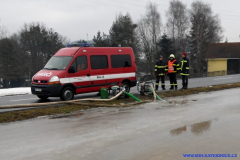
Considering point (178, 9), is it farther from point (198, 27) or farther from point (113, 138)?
point (113, 138)

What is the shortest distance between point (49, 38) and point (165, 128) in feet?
202

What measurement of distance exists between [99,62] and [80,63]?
3.68 feet

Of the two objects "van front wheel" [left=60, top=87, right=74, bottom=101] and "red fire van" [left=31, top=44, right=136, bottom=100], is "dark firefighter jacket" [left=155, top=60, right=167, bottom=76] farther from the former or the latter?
"van front wheel" [left=60, top=87, right=74, bottom=101]

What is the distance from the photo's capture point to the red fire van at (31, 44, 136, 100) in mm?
13086

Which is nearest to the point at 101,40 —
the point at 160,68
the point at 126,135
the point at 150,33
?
the point at 150,33

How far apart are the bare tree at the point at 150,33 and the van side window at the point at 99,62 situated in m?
52.3

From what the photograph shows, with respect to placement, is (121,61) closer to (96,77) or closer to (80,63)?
(96,77)

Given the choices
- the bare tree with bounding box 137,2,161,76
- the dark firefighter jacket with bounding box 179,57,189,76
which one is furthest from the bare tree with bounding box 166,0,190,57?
the dark firefighter jacket with bounding box 179,57,189,76

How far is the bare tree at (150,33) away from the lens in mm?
68875

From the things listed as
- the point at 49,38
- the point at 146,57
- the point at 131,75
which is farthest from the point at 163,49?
the point at 131,75

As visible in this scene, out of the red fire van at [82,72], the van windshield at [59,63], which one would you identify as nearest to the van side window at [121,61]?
the red fire van at [82,72]

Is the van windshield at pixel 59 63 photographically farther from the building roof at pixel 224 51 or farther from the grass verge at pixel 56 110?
the building roof at pixel 224 51

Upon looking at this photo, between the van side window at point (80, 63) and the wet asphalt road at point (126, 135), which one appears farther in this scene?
the van side window at point (80, 63)

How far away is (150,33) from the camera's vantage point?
232 ft
